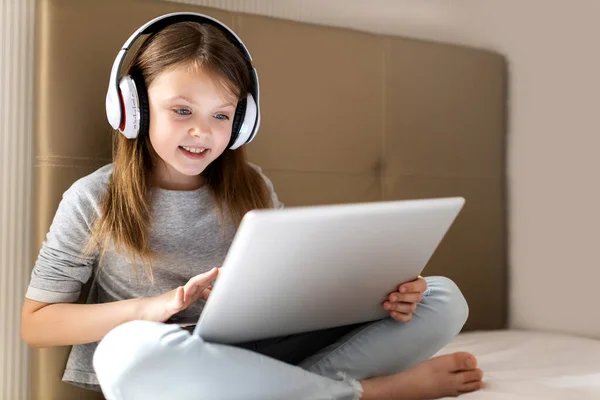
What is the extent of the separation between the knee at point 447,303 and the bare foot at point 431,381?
2.0 inches

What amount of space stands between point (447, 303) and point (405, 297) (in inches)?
4.9

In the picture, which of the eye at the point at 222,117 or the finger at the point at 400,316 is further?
the eye at the point at 222,117

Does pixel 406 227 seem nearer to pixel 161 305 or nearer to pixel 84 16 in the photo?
pixel 161 305

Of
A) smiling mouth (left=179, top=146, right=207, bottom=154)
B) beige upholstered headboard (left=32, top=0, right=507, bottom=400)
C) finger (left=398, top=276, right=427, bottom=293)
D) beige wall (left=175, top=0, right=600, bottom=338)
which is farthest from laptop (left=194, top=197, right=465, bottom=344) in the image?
beige wall (left=175, top=0, right=600, bottom=338)

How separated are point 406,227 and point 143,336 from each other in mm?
356

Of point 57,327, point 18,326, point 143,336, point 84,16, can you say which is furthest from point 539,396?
point 84,16

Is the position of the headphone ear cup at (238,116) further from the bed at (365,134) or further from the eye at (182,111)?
the bed at (365,134)

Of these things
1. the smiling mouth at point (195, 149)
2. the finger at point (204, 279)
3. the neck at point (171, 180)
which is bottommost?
the finger at point (204, 279)

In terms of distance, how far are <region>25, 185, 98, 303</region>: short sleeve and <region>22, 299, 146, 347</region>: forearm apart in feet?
0.10

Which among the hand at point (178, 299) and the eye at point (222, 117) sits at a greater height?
the eye at point (222, 117)

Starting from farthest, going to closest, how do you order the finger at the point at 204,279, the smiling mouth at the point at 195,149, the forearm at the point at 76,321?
1. the smiling mouth at the point at 195,149
2. the forearm at the point at 76,321
3. the finger at the point at 204,279

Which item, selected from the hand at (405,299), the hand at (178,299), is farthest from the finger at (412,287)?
the hand at (178,299)

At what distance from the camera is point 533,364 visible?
1.37 m

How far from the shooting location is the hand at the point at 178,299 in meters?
0.97
